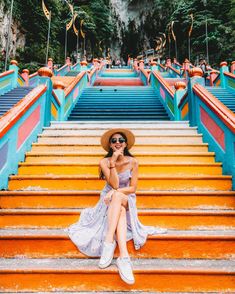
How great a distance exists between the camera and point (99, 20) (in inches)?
1312

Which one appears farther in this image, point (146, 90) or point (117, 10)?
point (117, 10)

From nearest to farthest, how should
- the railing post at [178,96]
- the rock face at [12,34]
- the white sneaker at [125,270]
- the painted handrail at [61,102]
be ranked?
1. the white sneaker at [125,270]
2. the painted handrail at [61,102]
3. the railing post at [178,96]
4. the rock face at [12,34]

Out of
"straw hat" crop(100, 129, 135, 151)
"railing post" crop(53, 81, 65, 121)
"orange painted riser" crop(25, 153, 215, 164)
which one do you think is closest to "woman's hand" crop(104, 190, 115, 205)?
"straw hat" crop(100, 129, 135, 151)

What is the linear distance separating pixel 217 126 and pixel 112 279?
257 cm

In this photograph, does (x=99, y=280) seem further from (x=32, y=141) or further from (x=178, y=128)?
(x=178, y=128)

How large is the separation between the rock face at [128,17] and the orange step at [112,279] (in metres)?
37.9

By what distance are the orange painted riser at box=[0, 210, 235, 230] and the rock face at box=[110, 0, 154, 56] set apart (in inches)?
1465

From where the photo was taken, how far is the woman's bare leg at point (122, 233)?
2091 millimetres

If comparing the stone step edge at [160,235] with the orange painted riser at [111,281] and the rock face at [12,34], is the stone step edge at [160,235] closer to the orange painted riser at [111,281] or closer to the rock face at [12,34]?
the orange painted riser at [111,281]

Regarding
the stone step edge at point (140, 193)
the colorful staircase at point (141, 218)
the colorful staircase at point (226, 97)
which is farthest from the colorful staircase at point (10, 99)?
the colorful staircase at point (226, 97)

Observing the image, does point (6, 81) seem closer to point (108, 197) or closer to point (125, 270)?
point (108, 197)

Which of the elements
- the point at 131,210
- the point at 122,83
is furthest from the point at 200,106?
the point at 122,83

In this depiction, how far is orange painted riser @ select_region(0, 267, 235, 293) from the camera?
→ 204 centimetres

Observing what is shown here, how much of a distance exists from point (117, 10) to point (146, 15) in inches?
184
